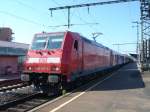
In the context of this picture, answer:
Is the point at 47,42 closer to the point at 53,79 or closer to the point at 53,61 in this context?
the point at 53,61

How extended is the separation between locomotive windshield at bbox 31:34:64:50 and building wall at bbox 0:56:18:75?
1838 centimetres

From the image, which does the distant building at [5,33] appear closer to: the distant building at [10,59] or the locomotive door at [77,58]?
the distant building at [10,59]

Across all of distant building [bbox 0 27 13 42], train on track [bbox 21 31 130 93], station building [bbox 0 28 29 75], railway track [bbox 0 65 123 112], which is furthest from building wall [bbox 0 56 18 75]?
distant building [bbox 0 27 13 42]

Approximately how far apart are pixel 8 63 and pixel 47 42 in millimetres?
20026

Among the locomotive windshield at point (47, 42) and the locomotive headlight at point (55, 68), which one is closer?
the locomotive headlight at point (55, 68)

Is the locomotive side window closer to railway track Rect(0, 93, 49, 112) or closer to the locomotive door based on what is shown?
the locomotive door

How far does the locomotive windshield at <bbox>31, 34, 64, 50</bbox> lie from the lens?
16938 millimetres

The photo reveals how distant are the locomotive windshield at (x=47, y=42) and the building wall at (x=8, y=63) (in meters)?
18.4

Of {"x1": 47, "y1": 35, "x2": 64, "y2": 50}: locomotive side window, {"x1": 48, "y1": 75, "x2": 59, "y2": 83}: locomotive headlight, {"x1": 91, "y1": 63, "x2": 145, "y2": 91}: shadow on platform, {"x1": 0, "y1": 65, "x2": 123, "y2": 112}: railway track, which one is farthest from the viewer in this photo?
{"x1": 91, "y1": 63, "x2": 145, "y2": 91}: shadow on platform

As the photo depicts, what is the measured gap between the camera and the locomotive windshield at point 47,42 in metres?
16.9

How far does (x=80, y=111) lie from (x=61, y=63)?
5209 millimetres

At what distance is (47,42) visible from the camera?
56.6 ft

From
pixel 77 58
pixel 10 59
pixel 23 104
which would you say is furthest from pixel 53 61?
pixel 10 59

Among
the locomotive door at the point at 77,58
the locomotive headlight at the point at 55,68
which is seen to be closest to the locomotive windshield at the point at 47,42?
the locomotive door at the point at 77,58
